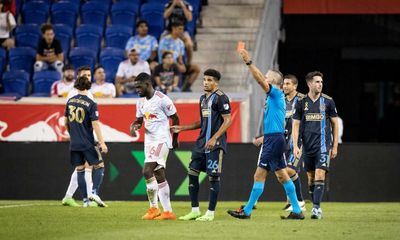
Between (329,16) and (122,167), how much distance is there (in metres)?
9.76

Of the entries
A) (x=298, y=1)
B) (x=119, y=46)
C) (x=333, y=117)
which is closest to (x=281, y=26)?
(x=298, y=1)

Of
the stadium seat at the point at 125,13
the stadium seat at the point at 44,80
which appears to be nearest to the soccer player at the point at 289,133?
the stadium seat at the point at 44,80

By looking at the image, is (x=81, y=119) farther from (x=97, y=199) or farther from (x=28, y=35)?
(x=28, y=35)

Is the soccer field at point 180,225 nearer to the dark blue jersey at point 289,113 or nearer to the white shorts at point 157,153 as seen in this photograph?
the white shorts at point 157,153

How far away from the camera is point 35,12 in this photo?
2642 centimetres

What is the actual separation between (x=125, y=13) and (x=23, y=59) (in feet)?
9.05

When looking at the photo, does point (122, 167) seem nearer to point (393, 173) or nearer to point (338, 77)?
point (393, 173)

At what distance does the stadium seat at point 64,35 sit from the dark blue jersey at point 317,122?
10.9 m

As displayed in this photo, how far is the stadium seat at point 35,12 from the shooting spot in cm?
2636

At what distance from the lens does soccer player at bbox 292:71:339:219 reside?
607 inches

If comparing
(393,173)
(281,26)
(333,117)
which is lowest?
(393,173)

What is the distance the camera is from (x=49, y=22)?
87.2ft

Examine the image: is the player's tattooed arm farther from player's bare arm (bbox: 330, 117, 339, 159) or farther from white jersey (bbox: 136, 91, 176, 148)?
player's bare arm (bbox: 330, 117, 339, 159)

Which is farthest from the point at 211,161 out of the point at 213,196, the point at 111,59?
the point at 111,59
